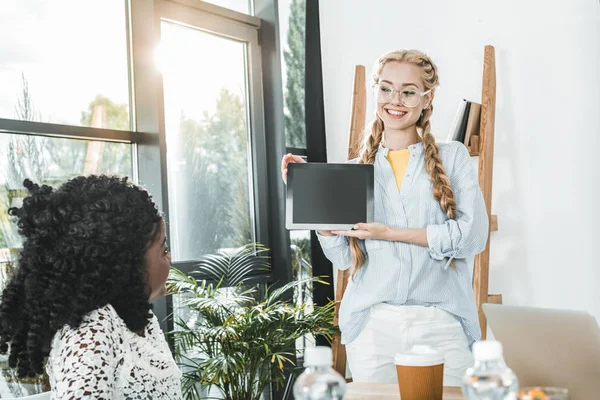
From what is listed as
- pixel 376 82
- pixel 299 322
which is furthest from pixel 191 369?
pixel 376 82

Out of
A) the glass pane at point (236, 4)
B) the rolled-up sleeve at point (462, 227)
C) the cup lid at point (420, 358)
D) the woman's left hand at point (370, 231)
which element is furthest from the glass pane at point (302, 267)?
the cup lid at point (420, 358)

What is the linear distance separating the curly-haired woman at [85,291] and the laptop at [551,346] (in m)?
0.69

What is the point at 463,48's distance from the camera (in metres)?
3.38

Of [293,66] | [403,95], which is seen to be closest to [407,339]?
[403,95]

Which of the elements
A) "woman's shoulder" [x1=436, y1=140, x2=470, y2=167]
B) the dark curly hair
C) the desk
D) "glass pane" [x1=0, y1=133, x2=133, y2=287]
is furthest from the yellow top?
"glass pane" [x1=0, y1=133, x2=133, y2=287]

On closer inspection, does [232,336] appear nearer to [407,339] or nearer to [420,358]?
[407,339]

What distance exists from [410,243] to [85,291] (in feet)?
3.31

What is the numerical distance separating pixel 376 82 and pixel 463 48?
1398 mm

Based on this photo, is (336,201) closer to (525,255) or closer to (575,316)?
(575,316)

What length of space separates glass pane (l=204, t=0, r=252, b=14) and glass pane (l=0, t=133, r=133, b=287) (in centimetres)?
98

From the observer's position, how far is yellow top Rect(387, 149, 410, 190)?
6.98 feet

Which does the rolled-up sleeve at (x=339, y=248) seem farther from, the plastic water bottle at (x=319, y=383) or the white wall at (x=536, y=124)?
the white wall at (x=536, y=124)

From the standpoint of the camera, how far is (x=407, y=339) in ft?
6.21

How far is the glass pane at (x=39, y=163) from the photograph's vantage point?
264 cm
